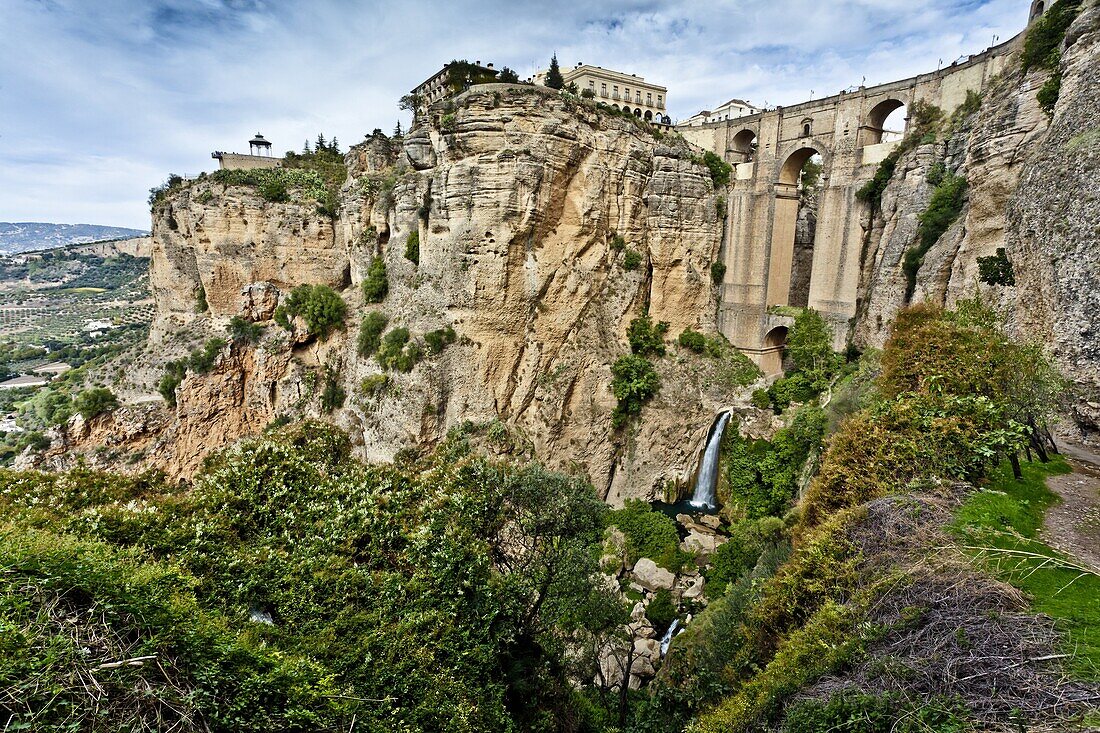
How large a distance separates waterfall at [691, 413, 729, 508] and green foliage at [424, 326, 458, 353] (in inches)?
550

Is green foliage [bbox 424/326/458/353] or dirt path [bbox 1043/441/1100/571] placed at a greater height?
green foliage [bbox 424/326/458/353]

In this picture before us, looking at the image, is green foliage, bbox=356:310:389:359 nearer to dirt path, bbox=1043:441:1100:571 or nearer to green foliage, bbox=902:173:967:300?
dirt path, bbox=1043:441:1100:571

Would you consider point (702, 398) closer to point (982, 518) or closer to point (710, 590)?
point (710, 590)

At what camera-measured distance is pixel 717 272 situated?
28562mm

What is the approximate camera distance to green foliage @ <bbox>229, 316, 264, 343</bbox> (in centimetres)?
2508

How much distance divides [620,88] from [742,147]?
20115mm

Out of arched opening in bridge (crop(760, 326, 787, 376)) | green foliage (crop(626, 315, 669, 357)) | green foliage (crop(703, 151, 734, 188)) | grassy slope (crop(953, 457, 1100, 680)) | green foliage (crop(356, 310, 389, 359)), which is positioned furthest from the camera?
arched opening in bridge (crop(760, 326, 787, 376))

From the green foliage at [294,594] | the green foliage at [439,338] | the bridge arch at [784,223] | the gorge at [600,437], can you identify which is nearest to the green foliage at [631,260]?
the gorge at [600,437]

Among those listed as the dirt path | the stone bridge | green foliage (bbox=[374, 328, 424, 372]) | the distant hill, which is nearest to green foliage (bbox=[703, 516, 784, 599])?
the dirt path

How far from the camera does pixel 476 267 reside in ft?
69.5

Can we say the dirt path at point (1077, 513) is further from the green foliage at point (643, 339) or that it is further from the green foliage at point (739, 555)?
the green foliage at point (643, 339)

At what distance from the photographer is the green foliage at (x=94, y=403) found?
74.6ft

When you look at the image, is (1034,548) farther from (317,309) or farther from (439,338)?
(317,309)

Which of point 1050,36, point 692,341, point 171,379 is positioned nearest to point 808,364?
point 692,341
